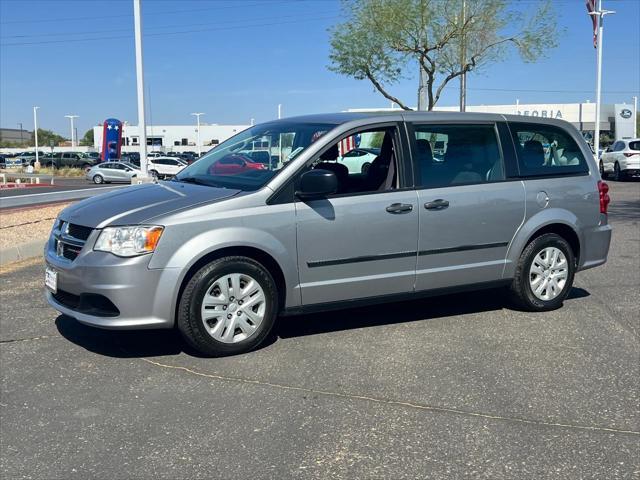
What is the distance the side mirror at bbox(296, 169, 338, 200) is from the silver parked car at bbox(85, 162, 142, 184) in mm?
38308

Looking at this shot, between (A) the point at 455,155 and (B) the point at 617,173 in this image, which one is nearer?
(A) the point at 455,155

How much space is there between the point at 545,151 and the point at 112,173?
3904 centimetres

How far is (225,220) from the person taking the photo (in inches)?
190

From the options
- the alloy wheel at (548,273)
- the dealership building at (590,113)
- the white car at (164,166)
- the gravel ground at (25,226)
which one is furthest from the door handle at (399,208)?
the dealership building at (590,113)

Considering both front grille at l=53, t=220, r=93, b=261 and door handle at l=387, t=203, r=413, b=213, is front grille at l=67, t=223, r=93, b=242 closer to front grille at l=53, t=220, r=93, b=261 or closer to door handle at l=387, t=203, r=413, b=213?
front grille at l=53, t=220, r=93, b=261

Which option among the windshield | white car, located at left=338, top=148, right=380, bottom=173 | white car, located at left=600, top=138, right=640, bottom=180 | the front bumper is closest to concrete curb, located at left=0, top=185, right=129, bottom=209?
the windshield

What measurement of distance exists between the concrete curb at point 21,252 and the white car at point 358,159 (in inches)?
204

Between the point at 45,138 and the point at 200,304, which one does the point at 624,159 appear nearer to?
the point at 200,304

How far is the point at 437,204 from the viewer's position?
5.59m

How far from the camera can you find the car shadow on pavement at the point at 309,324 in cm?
522

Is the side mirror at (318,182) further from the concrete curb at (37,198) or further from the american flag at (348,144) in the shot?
the concrete curb at (37,198)

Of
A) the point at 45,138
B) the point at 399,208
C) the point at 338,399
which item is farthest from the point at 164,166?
the point at 45,138

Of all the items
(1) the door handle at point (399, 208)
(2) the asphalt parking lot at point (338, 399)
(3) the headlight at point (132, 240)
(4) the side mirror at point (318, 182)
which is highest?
(4) the side mirror at point (318, 182)

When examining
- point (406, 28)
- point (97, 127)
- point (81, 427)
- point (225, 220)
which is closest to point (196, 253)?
point (225, 220)
